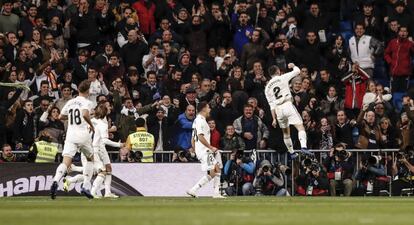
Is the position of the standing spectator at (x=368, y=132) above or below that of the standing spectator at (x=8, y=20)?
below

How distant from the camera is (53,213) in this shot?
18.4 m

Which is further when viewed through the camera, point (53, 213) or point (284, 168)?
point (284, 168)

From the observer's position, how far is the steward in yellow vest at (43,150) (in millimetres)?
31594

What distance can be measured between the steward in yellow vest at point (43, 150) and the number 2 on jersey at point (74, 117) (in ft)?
15.0

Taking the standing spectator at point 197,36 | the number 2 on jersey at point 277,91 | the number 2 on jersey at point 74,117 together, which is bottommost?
the number 2 on jersey at point 74,117

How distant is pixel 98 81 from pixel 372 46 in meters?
8.51

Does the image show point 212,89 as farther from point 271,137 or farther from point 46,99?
point 46,99

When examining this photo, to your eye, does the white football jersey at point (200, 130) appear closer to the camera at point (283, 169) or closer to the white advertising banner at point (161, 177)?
the white advertising banner at point (161, 177)

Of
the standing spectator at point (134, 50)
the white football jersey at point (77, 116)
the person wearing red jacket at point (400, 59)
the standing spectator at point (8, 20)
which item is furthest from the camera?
the person wearing red jacket at point (400, 59)

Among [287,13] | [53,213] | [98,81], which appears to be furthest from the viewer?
[287,13]

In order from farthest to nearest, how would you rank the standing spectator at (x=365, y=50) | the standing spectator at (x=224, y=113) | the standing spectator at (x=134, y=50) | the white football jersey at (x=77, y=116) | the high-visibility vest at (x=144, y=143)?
the standing spectator at (x=365, y=50) → the standing spectator at (x=134, y=50) → the standing spectator at (x=224, y=113) → the high-visibility vest at (x=144, y=143) → the white football jersey at (x=77, y=116)

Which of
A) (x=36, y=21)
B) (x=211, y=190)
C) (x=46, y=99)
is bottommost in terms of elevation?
(x=211, y=190)

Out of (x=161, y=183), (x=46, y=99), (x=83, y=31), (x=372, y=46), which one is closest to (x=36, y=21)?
(x=83, y=31)

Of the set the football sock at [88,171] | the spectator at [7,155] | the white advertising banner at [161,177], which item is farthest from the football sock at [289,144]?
the spectator at [7,155]
